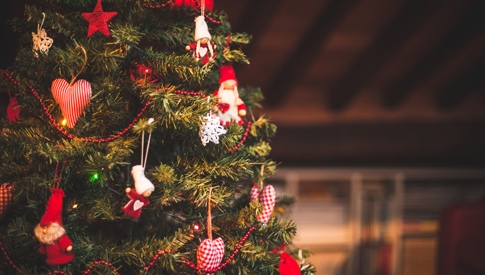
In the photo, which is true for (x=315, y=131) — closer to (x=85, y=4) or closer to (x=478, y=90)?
(x=478, y=90)

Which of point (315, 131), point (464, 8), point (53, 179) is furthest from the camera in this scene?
point (315, 131)

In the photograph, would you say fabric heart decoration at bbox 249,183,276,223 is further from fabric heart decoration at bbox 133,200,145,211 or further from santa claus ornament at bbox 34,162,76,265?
santa claus ornament at bbox 34,162,76,265

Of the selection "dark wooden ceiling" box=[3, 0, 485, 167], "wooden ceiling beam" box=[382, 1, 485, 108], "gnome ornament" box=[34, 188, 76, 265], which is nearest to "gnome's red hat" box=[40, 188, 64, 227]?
"gnome ornament" box=[34, 188, 76, 265]

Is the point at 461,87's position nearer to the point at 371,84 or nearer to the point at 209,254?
the point at 371,84

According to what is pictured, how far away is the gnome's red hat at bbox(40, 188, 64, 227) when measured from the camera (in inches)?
36.3

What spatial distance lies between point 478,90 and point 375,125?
28.8 inches

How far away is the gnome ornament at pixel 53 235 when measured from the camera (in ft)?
3.00

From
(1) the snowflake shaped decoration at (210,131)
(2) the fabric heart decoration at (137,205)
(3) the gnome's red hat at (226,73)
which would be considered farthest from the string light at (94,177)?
(3) the gnome's red hat at (226,73)

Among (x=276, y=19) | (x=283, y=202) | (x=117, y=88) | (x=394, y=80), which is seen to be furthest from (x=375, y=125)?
(x=117, y=88)

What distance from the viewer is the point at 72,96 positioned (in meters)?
0.97

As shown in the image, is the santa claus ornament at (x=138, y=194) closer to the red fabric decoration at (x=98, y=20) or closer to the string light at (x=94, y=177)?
the string light at (x=94, y=177)

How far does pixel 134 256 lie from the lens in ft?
3.29

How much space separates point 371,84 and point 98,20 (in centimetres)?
232

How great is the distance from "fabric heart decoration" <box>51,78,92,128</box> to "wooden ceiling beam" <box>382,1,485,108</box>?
6.62 feet
